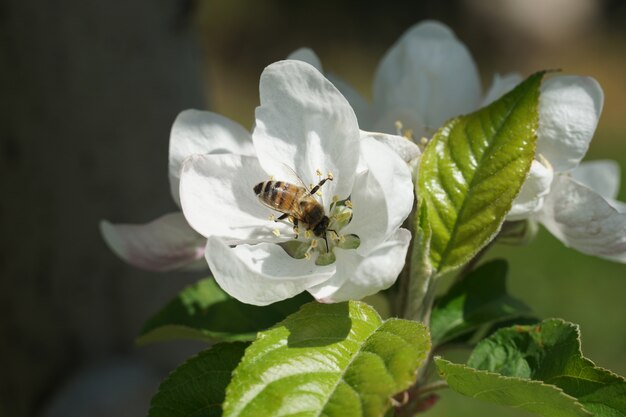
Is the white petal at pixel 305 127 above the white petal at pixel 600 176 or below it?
above

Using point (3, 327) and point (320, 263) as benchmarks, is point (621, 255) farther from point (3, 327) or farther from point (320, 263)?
point (3, 327)

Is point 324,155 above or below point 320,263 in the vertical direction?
above

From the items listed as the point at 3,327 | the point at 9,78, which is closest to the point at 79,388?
the point at 3,327

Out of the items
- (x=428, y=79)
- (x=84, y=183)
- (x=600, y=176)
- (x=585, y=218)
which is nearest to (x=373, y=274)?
(x=585, y=218)

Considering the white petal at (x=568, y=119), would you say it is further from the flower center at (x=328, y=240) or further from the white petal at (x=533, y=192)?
the flower center at (x=328, y=240)

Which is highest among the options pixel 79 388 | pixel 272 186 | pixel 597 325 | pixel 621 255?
pixel 272 186

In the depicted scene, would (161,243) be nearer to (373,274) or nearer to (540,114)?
(373,274)

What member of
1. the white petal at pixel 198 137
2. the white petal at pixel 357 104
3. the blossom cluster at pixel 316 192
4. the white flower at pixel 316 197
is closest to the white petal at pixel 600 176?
the blossom cluster at pixel 316 192
